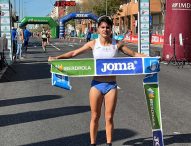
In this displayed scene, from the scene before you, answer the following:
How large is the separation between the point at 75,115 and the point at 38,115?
795 millimetres

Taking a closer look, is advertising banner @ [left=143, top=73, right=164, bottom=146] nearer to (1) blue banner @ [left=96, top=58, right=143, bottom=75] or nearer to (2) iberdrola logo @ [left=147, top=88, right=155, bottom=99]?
(2) iberdrola logo @ [left=147, top=88, right=155, bottom=99]

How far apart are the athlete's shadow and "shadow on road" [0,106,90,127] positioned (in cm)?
262

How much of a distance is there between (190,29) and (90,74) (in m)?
18.0

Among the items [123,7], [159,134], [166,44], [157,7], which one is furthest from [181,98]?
[123,7]

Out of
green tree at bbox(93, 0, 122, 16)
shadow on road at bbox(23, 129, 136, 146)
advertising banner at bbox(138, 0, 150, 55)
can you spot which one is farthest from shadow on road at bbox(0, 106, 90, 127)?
green tree at bbox(93, 0, 122, 16)

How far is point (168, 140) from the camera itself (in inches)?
283

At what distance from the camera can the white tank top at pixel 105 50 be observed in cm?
597

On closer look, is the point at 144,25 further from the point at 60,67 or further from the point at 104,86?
the point at 104,86

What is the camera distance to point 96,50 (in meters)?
6.02

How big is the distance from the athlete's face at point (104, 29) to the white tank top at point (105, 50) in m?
0.16

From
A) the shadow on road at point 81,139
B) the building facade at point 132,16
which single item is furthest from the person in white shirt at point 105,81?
the building facade at point 132,16

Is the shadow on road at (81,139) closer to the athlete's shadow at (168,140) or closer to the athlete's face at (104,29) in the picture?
the athlete's shadow at (168,140)

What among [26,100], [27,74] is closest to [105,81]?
[26,100]

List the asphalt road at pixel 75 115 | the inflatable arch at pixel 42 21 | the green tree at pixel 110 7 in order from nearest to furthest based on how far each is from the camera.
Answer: the asphalt road at pixel 75 115 → the inflatable arch at pixel 42 21 → the green tree at pixel 110 7
